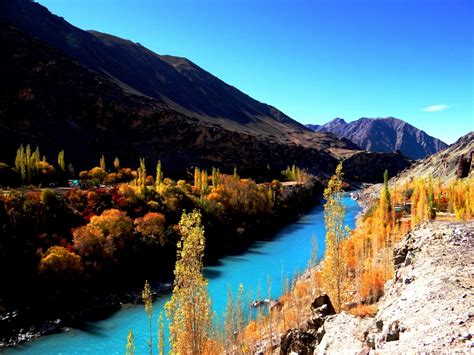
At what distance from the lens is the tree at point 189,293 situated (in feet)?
47.1

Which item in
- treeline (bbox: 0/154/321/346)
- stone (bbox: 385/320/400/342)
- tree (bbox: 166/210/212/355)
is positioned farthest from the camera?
treeline (bbox: 0/154/321/346)

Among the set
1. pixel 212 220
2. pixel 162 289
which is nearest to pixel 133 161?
pixel 212 220

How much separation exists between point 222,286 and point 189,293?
28.7m

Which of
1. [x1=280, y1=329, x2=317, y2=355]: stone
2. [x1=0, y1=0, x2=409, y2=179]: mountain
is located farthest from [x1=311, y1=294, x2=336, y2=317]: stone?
[x1=0, y1=0, x2=409, y2=179]: mountain

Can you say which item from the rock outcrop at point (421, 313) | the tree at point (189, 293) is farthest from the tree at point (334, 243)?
the tree at point (189, 293)

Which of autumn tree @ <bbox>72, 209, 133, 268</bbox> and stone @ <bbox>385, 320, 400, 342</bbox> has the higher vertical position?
stone @ <bbox>385, 320, 400, 342</bbox>

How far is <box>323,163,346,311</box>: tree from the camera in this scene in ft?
67.8

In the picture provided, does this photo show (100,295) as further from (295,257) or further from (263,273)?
(295,257)

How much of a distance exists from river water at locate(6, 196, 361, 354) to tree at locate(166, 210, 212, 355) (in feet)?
47.1

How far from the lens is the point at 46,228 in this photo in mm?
43500

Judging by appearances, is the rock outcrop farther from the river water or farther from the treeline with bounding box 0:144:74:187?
the treeline with bounding box 0:144:74:187

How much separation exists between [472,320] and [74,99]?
400 ft

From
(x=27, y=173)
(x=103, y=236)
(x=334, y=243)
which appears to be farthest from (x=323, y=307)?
(x=27, y=173)

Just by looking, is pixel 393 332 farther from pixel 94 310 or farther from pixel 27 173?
pixel 27 173
